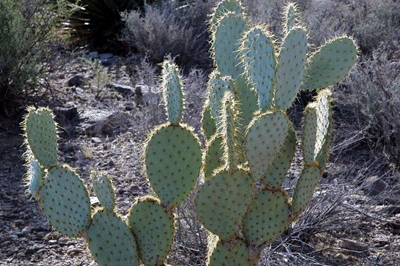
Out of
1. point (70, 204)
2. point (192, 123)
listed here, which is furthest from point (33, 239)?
point (192, 123)

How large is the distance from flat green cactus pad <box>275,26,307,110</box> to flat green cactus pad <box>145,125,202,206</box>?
0.48 meters

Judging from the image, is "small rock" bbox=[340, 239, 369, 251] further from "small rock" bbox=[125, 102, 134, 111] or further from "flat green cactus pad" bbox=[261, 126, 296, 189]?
"small rock" bbox=[125, 102, 134, 111]

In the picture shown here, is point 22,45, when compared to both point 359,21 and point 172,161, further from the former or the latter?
point 359,21

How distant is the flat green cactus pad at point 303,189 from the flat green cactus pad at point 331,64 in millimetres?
502

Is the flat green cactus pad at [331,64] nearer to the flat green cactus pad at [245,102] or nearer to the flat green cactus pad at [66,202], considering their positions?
the flat green cactus pad at [245,102]

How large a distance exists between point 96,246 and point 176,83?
928mm

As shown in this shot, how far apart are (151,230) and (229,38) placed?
3.95 feet

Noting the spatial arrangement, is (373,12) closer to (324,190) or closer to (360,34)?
(360,34)

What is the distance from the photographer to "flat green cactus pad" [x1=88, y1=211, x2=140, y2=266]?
2.05m

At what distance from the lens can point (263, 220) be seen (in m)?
2.00

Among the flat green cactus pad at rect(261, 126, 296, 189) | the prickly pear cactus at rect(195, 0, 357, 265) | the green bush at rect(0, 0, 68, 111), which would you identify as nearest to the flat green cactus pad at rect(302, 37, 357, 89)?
the prickly pear cactus at rect(195, 0, 357, 265)

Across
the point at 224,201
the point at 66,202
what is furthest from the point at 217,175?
the point at 66,202

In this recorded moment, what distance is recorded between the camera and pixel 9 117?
495 centimetres

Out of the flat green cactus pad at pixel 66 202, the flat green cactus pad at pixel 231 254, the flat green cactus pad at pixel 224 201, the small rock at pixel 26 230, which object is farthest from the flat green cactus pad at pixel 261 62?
the small rock at pixel 26 230
